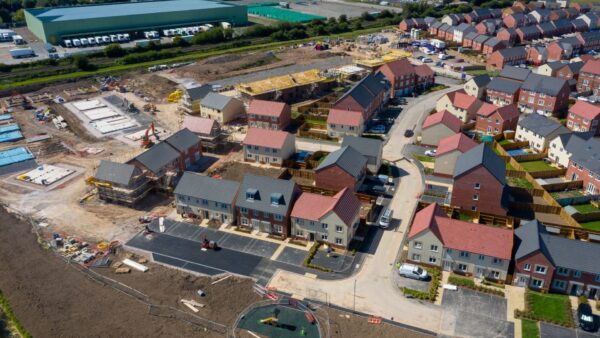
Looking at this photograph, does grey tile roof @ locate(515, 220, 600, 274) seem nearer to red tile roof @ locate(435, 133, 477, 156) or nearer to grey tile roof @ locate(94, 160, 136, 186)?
red tile roof @ locate(435, 133, 477, 156)

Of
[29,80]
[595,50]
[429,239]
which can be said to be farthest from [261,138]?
[595,50]

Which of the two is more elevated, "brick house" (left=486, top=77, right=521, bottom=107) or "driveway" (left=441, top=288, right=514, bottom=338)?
"brick house" (left=486, top=77, right=521, bottom=107)

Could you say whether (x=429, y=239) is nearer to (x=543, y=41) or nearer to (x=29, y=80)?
(x=29, y=80)

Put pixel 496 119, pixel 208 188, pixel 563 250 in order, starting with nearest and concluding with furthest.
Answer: pixel 563 250
pixel 208 188
pixel 496 119

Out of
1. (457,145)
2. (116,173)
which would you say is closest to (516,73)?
(457,145)

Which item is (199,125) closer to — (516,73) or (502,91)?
(502,91)

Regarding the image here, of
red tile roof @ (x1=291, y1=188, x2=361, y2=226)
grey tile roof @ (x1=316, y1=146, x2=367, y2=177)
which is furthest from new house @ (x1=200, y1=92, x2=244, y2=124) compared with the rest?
red tile roof @ (x1=291, y1=188, x2=361, y2=226)

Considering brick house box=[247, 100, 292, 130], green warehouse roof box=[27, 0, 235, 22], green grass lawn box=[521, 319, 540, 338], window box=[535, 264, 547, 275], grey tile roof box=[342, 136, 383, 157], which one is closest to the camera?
green grass lawn box=[521, 319, 540, 338]
